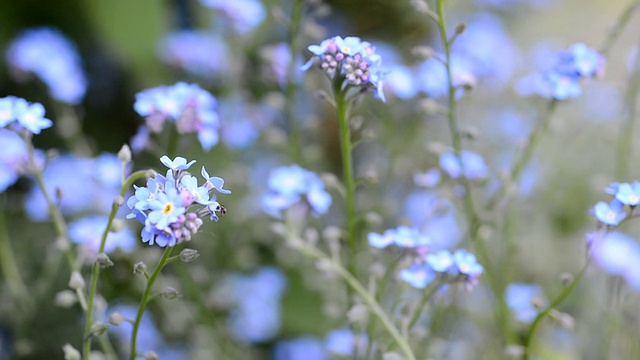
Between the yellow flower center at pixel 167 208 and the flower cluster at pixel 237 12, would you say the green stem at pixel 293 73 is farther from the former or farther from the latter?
the yellow flower center at pixel 167 208

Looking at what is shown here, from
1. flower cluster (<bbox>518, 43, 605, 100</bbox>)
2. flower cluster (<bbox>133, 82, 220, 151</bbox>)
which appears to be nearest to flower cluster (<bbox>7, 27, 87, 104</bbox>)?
flower cluster (<bbox>133, 82, 220, 151</bbox>)

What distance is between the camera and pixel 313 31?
1.05 meters

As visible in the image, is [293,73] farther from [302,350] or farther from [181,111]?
[302,350]

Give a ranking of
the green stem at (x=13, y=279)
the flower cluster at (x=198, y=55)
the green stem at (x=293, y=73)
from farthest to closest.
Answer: the flower cluster at (x=198, y=55) → the green stem at (x=13, y=279) → the green stem at (x=293, y=73)

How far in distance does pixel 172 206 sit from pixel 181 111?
35cm

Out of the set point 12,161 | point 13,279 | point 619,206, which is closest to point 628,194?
point 619,206

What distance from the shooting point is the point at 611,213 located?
29.8 inches

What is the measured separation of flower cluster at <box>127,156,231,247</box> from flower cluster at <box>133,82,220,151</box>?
0.29 meters

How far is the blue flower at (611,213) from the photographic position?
74cm

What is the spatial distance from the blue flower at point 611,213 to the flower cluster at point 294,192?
375 millimetres

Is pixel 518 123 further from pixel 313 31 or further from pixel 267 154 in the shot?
pixel 313 31

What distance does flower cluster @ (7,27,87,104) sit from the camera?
126cm

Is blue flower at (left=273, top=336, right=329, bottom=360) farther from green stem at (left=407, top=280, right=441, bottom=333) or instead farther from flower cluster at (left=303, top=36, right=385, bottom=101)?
flower cluster at (left=303, top=36, right=385, bottom=101)

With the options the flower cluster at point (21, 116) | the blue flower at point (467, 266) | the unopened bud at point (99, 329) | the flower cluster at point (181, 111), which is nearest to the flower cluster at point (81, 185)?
the flower cluster at point (181, 111)
